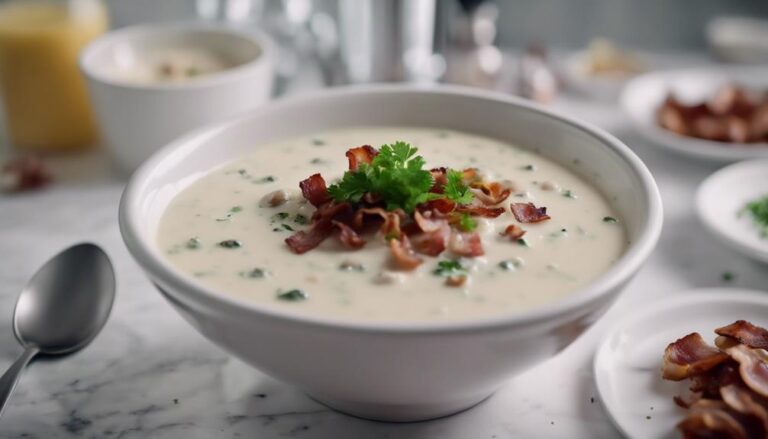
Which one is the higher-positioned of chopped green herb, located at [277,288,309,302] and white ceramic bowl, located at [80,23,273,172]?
chopped green herb, located at [277,288,309,302]

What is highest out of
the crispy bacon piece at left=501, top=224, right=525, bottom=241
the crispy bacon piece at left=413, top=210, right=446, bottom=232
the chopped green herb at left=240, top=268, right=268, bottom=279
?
the crispy bacon piece at left=413, top=210, right=446, bottom=232

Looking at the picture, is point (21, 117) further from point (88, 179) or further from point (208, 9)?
point (208, 9)

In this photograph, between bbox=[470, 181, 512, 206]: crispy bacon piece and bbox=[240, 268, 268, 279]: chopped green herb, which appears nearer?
bbox=[240, 268, 268, 279]: chopped green herb

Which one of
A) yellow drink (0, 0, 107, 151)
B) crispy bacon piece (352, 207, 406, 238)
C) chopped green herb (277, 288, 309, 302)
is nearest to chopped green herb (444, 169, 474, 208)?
crispy bacon piece (352, 207, 406, 238)

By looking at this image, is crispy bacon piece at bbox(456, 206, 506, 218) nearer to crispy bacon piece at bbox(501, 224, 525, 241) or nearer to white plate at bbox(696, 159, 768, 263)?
crispy bacon piece at bbox(501, 224, 525, 241)

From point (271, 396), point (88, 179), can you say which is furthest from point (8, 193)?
point (271, 396)

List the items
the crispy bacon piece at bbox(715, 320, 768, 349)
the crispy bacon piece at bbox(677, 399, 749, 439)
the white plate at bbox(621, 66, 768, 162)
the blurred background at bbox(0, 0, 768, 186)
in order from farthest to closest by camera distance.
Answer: the blurred background at bbox(0, 0, 768, 186) < the white plate at bbox(621, 66, 768, 162) < the crispy bacon piece at bbox(715, 320, 768, 349) < the crispy bacon piece at bbox(677, 399, 749, 439)
